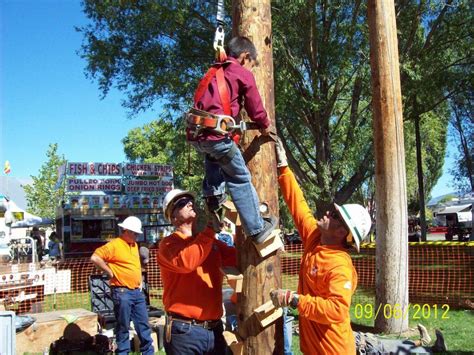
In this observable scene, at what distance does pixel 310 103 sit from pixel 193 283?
1271 cm

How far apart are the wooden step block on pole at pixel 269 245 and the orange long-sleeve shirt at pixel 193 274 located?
41cm

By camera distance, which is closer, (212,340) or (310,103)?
(212,340)

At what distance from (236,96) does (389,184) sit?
228 inches

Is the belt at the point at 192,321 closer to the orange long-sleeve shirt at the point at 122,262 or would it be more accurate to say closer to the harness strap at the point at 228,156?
the harness strap at the point at 228,156

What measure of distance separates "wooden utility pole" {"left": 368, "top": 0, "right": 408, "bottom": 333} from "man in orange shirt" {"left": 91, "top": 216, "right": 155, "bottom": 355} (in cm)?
396

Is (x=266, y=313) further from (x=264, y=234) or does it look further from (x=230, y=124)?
(x=230, y=124)

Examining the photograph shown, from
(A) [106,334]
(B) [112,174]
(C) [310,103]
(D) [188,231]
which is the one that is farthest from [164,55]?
(D) [188,231]

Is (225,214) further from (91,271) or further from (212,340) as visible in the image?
(91,271)

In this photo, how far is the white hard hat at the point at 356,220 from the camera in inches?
137

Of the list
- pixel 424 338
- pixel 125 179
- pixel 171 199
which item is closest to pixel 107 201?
pixel 125 179

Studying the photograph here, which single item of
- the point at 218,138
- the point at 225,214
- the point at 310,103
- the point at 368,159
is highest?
the point at 310,103

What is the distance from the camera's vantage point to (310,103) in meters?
15.8

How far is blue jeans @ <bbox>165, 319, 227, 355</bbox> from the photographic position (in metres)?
3.62
